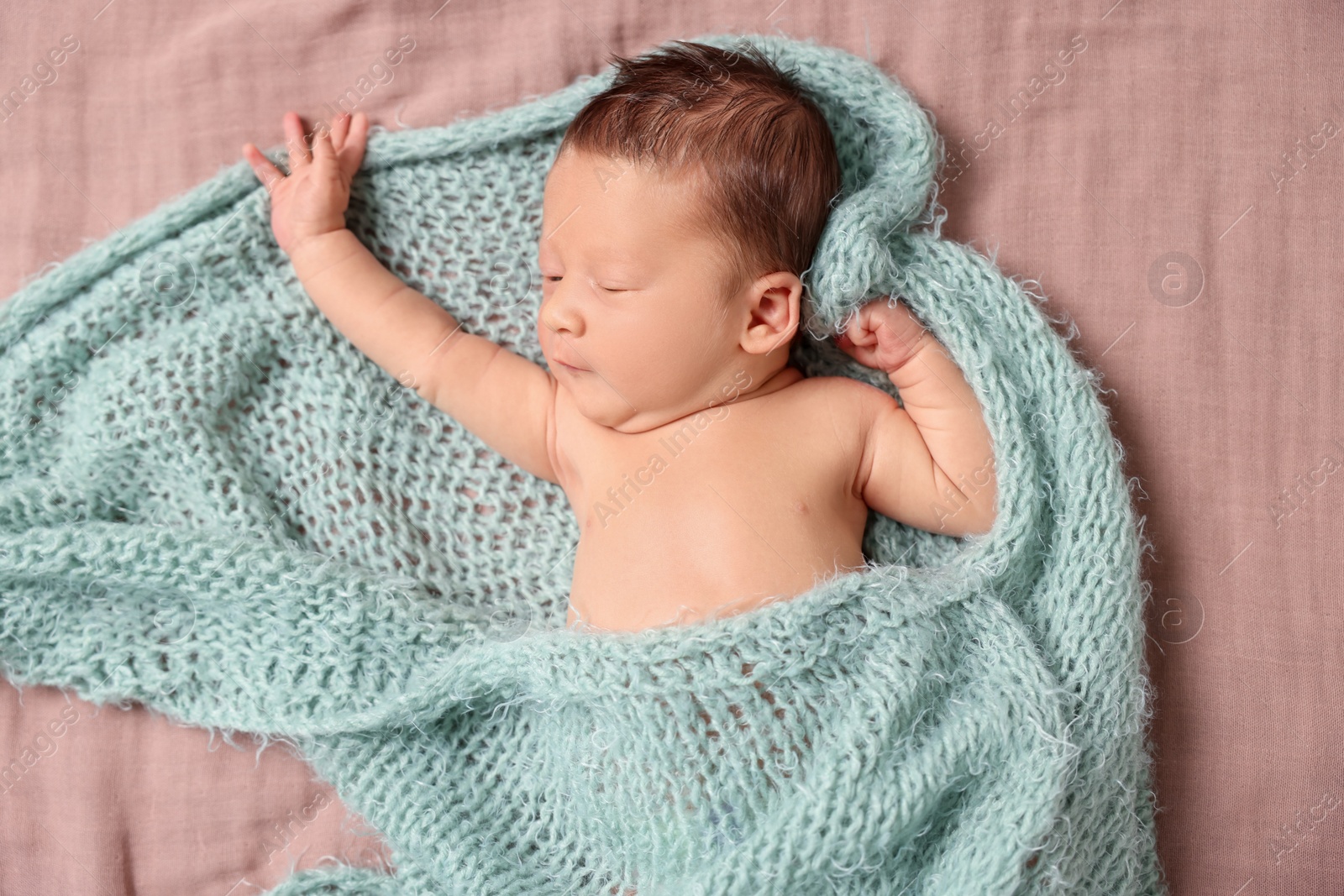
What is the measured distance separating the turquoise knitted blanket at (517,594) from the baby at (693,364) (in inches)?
2.4

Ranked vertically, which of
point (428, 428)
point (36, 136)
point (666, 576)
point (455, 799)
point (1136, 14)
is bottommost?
point (455, 799)

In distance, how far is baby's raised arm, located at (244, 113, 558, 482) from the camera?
1480mm

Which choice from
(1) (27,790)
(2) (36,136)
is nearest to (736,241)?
(2) (36,136)

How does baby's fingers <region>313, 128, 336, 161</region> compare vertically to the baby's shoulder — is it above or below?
above

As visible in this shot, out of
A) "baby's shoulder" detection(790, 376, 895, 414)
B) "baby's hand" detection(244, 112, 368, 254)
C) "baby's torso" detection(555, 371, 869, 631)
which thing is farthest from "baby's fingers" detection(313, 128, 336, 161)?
"baby's shoulder" detection(790, 376, 895, 414)

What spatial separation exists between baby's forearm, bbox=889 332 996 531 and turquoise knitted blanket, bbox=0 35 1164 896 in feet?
0.12

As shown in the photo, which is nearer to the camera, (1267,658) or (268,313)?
(1267,658)

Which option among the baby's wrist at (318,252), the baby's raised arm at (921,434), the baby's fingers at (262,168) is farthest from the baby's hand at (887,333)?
the baby's fingers at (262,168)

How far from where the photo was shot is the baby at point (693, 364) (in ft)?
4.28

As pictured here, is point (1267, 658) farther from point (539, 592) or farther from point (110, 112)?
point (110, 112)

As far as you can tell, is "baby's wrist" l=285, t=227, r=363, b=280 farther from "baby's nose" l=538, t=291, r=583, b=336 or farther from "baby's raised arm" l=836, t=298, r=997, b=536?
"baby's raised arm" l=836, t=298, r=997, b=536

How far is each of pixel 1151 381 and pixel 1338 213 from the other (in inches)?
14.6

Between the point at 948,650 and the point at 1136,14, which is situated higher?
the point at 1136,14

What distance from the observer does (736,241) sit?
1315mm
